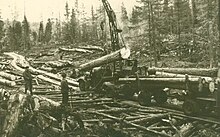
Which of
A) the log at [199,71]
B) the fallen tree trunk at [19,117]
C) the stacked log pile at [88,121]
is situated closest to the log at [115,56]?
the log at [199,71]

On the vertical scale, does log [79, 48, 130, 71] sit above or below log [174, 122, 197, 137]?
above

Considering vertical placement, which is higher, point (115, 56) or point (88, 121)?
point (115, 56)

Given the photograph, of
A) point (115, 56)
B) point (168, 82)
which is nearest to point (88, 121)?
point (168, 82)

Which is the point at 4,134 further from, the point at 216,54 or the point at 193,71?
the point at 216,54

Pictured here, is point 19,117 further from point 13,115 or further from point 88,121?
point 88,121

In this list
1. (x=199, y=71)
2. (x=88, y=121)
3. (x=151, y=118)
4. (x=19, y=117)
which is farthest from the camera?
(x=199, y=71)

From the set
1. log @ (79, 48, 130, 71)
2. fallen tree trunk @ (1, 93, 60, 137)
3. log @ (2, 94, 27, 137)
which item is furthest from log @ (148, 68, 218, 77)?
log @ (2, 94, 27, 137)

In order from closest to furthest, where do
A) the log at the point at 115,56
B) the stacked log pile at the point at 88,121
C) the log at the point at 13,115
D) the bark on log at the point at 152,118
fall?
the log at the point at 13,115 < the stacked log pile at the point at 88,121 < the bark on log at the point at 152,118 < the log at the point at 115,56

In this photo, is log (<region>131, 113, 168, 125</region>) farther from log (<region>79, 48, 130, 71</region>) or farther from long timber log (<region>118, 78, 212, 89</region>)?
log (<region>79, 48, 130, 71</region>)

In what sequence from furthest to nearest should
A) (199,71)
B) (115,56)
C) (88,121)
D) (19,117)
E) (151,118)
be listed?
(115,56)
(199,71)
(88,121)
(151,118)
(19,117)

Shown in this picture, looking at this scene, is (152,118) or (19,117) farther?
(152,118)

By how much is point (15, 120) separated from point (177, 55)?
27414 millimetres

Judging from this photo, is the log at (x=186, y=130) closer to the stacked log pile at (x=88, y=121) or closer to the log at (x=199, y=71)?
the stacked log pile at (x=88, y=121)

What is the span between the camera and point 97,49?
3170 centimetres
